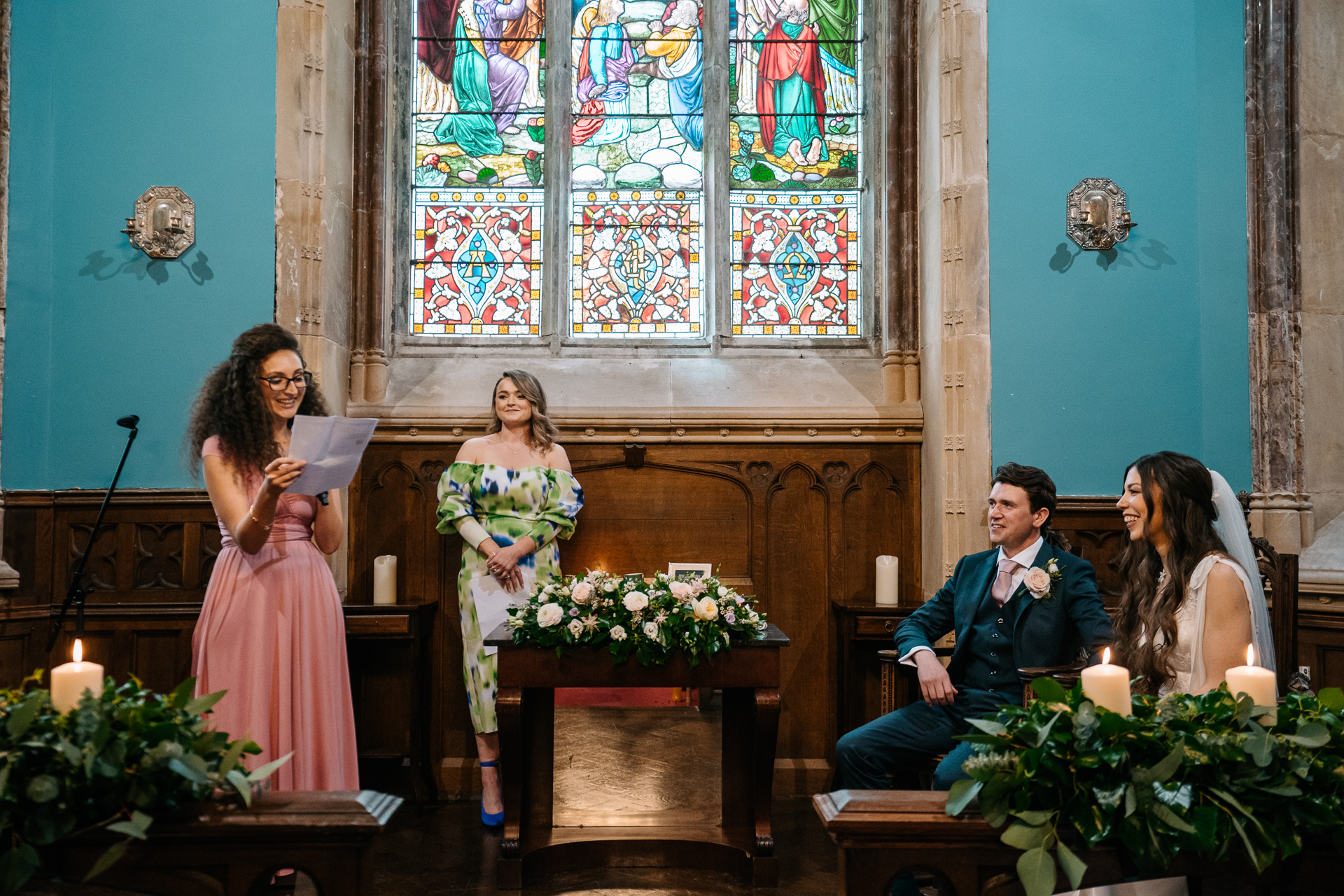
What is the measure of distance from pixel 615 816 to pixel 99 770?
2611 millimetres

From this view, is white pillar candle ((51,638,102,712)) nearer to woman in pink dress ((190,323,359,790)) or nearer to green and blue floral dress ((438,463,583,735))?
woman in pink dress ((190,323,359,790))

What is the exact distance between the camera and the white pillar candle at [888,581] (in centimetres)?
486

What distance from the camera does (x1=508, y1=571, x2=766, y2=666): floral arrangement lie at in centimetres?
337

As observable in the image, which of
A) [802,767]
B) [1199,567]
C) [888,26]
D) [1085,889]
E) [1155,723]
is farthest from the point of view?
[888,26]

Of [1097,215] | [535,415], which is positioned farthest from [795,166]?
[535,415]

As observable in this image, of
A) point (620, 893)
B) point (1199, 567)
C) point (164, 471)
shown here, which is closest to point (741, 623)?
point (620, 893)

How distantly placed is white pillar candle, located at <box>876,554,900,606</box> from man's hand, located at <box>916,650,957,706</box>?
5.18ft

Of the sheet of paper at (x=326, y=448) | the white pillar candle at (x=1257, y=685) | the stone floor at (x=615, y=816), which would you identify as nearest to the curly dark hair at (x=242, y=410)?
the sheet of paper at (x=326, y=448)

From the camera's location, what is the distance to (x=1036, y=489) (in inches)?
134

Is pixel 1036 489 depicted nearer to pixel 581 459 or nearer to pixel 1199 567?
pixel 1199 567

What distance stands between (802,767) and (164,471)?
3.38 m

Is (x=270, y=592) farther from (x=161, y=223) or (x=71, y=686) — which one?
(x=161, y=223)

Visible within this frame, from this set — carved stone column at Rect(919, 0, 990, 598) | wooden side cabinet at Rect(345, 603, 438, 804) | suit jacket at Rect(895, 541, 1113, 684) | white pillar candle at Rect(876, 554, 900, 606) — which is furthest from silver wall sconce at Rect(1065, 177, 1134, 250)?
wooden side cabinet at Rect(345, 603, 438, 804)

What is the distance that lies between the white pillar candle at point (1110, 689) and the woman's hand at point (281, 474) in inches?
78.7
